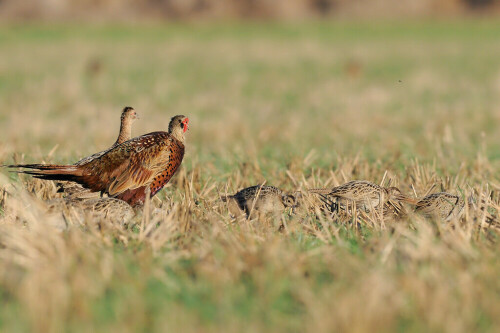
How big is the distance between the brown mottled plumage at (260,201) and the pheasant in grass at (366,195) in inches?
13.0

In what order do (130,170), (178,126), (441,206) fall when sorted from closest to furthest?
(441,206) → (130,170) → (178,126)

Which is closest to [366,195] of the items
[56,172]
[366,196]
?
[366,196]

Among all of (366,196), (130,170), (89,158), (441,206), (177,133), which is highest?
(177,133)

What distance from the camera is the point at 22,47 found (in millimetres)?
31391

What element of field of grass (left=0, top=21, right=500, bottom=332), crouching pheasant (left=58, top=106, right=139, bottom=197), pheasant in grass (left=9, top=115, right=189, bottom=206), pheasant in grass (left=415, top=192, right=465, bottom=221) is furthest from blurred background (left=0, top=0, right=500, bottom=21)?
pheasant in grass (left=415, top=192, right=465, bottom=221)

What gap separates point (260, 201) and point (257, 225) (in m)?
0.52

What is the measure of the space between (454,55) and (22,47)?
1899 cm

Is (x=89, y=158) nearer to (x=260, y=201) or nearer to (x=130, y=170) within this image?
(x=130, y=170)

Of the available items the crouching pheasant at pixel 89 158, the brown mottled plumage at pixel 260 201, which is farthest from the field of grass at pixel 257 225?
the crouching pheasant at pixel 89 158

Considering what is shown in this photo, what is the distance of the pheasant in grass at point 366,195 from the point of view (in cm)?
514

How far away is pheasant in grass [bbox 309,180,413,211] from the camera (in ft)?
16.9

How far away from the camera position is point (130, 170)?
5242 mm

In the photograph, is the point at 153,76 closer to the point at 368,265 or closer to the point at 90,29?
the point at 368,265

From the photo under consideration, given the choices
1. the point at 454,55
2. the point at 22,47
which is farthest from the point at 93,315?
the point at 22,47
